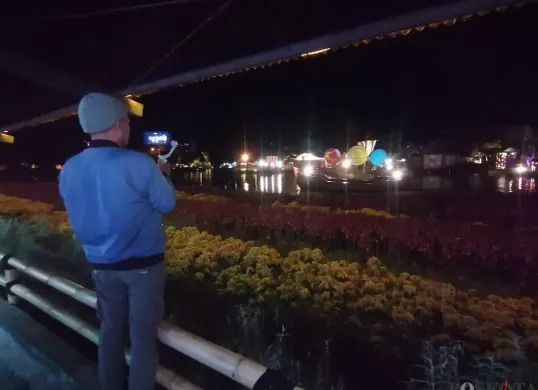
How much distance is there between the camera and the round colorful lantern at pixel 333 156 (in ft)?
78.6

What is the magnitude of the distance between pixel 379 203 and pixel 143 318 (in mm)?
6235

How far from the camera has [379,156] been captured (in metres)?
18.5

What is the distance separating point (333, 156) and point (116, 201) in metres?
22.2

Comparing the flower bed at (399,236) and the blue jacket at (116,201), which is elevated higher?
the blue jacket at (116,201)

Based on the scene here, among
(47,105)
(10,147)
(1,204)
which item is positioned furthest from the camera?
(10,147)

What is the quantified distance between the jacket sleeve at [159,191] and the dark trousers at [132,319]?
0.38 m

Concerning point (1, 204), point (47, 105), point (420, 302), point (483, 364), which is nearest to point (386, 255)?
point (420, 302)

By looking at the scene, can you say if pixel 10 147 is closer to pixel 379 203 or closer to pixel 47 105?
pixel 47 105

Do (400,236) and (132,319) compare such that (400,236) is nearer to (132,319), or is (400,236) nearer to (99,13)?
(132,319)

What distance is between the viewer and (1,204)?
1061cm

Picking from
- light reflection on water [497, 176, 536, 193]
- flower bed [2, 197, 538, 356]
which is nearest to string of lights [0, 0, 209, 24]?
flower bed [2, 197, 538, 356]

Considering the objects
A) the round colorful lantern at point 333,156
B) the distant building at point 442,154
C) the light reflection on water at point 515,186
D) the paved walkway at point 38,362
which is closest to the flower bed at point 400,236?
the paved walkway at point 38,362

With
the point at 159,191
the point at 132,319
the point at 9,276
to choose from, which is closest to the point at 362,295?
the point at 132,319

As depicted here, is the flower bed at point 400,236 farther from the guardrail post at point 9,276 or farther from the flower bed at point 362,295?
the guardrail post at point 9,276
